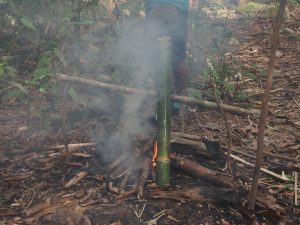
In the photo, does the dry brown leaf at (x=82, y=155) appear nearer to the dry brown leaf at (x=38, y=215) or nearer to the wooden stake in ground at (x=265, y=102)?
the dry brown leaf at (x=38, y=215)

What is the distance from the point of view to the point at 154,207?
3.42m

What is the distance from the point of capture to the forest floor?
334 cm

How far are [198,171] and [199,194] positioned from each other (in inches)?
13.4

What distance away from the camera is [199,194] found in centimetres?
354

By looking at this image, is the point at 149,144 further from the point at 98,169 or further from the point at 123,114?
the point at 123,114

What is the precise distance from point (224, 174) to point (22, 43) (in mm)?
4689

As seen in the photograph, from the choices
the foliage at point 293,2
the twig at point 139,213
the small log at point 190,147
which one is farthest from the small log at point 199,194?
the foliage at point 293,2

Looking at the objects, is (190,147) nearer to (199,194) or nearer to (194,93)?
(199,194)

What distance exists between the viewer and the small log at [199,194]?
11.5ft

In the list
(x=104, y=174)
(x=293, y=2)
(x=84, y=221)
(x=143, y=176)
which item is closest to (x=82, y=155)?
(x=104, y=174)

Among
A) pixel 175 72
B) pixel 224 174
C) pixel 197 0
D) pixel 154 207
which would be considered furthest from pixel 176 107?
pixel 197 0

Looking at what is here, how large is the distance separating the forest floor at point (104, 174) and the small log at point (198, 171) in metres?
0.07

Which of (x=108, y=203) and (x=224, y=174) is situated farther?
(x=224, y=174)

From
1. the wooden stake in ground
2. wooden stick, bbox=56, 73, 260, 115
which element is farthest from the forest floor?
wooden stick, bbox=56, 73, 260, 115
